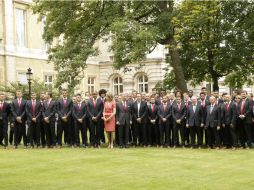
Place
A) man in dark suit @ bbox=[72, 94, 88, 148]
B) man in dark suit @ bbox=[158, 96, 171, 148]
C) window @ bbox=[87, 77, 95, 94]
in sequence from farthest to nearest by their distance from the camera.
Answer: window @ bbox=[87, 77, 95, 94] → man in dark suit @ bbox=[72, 94, 88, 148] → man in dark suit @ bbox=[158, 96, 171, 148]

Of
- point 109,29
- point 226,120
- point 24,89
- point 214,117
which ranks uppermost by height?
point 109,29

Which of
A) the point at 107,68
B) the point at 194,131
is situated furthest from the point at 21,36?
the point at 194,131

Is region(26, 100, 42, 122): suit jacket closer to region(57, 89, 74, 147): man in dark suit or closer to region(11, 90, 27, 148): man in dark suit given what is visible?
region(11, 90, 27, 148): man in dark suit

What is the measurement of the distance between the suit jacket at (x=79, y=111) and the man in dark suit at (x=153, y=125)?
210cm

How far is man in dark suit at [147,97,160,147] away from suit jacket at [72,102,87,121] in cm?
210

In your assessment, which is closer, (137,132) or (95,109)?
(95,109)

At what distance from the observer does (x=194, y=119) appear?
15.7 meters

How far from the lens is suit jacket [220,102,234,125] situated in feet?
50.8

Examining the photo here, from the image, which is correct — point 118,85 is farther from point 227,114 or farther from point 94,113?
point 227,114

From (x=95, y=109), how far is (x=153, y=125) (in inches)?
77.5

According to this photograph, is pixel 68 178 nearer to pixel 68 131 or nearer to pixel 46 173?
pixel 46 173

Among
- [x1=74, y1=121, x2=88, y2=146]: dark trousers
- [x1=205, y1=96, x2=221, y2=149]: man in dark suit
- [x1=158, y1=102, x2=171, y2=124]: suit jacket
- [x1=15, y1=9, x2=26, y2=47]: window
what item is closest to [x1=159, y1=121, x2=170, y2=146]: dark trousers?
[x1=158, y1=102, x2=171, y2=124]: suit jacket

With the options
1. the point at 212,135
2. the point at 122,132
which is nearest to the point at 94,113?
the point at 122,132

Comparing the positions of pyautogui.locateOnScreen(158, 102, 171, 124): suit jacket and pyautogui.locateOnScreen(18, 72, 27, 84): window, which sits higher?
pyautogui.locateOnScreen(18, 72, 27, 84): window
